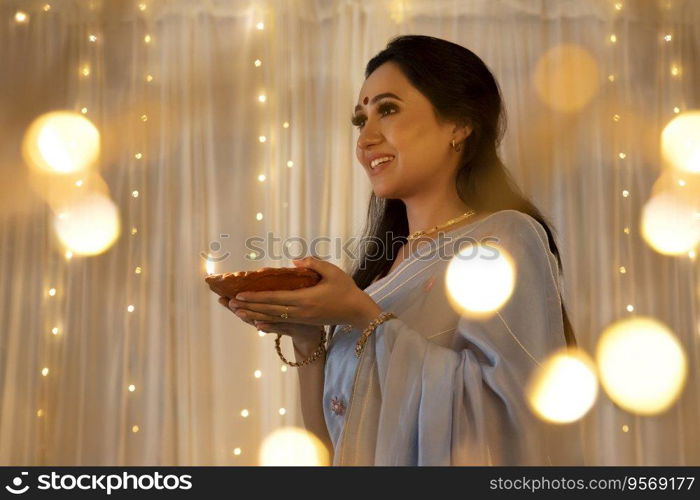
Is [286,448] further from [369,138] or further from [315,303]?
[315,303]

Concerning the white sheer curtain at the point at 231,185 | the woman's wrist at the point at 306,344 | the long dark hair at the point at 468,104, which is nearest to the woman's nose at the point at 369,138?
the long dark hair at the point at 468,104

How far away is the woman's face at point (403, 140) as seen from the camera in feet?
5.57

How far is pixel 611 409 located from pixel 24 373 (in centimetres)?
221

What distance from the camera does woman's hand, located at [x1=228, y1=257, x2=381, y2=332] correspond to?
1365 millimetres

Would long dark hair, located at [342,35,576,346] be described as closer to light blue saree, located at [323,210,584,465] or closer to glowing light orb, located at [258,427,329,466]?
light blue saree, located at [323,210,584,465]

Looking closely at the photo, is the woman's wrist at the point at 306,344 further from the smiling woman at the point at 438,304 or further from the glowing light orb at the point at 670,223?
the glowing light orb at the point at 670,223

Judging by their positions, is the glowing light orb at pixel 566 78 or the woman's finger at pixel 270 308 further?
the glowing light orb at pixel 566 78

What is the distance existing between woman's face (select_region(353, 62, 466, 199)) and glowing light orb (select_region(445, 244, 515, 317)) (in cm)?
25

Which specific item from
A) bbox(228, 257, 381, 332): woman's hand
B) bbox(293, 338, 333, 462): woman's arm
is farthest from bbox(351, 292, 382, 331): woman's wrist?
bbox(293, 338, 333, 462): woman's arm

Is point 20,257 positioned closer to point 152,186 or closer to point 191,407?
point 152,186

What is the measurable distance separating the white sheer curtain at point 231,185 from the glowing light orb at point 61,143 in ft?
0.18
